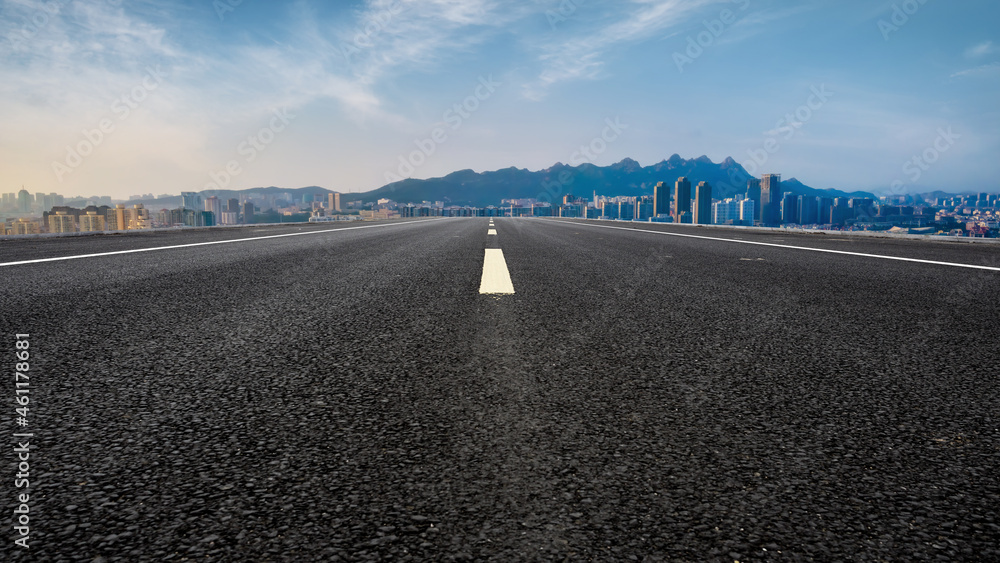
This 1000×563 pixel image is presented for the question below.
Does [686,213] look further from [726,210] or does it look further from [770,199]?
[726,210]

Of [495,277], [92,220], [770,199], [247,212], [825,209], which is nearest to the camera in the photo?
[495,277]

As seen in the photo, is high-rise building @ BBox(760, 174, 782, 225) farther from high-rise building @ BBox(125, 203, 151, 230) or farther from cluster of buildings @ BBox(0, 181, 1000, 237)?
high-rise building @ BBox(125, 203, 151, 230)

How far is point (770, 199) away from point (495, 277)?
10888cm

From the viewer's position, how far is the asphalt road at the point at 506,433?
3.49ft

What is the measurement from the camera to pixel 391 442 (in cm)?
147

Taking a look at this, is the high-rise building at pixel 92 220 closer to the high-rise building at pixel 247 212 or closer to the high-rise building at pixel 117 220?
the high-rise building at pixel 117 220

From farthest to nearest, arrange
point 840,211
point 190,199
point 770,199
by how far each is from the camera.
→ point 770,199 < point 190,199 < point 840,211

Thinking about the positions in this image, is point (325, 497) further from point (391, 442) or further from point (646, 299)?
point (646, 299)

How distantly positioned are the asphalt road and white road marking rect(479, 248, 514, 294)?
82 cm

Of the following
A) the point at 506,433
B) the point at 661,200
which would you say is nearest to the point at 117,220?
the point at 506,433

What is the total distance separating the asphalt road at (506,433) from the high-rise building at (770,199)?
304 feet

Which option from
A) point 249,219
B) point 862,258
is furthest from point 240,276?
point 249,219

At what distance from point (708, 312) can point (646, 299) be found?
55 centimetres

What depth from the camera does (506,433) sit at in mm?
1545
